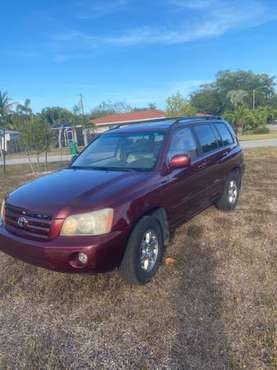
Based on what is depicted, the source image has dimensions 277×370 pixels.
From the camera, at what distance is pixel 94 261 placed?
3.14 meters

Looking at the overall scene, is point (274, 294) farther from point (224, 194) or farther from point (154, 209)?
point (224, 194)

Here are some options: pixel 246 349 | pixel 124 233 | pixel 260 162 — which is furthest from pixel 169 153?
pixel 260 162

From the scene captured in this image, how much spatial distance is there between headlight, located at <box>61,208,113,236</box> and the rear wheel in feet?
11.5

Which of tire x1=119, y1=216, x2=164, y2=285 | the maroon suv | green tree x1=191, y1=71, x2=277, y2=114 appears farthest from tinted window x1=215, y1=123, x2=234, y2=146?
green tree x1=191, y1=71, x2=277, y2=114

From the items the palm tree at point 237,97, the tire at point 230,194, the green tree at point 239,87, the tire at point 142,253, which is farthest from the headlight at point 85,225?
the green tree at point 239,87

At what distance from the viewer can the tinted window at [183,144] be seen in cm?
439

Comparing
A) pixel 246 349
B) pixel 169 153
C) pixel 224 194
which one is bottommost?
pixel 246 349

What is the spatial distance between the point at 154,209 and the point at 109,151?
Answer: 131cm

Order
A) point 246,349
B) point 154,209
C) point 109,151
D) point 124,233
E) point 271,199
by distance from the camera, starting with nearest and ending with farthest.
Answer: point 246,349, point 124,233, point 154,209, point 109,151, point 271,199

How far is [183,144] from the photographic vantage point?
4688 mm

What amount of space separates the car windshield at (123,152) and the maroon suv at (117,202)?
0.02m

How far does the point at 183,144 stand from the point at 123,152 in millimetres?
856

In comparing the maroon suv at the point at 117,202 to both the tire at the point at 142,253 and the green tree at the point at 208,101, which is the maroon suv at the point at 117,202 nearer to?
the tire at the point at 142,253

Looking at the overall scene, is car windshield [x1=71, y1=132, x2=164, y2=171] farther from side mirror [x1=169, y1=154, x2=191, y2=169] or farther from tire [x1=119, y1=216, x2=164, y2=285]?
tire [x1=119, y1=216, x2=164, y2=285]
